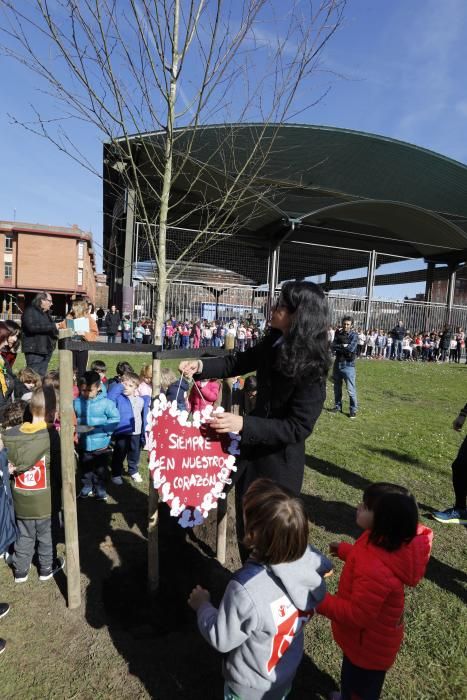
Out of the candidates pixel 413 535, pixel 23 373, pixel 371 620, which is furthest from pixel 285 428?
pixel 23 373

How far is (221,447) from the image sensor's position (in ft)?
7.90

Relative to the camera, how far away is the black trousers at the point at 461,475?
4051mm

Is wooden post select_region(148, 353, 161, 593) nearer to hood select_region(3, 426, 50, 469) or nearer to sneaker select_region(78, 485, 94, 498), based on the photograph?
hood select_region(3, 426, 50, 469)

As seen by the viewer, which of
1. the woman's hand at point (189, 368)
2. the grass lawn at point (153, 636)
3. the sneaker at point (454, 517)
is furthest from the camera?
the sneaker at point (454, 517)

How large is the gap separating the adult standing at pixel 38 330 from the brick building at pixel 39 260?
3940 cm

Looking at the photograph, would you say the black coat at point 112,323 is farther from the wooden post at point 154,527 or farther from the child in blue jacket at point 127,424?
the wooden post at point 154,527

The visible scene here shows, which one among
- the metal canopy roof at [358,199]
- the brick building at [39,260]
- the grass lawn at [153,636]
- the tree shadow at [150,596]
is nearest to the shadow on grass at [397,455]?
the grass lawn at [153,636]

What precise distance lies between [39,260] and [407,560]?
48303mm

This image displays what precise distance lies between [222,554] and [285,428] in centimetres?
188

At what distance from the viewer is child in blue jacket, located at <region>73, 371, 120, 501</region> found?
4129 millimetres

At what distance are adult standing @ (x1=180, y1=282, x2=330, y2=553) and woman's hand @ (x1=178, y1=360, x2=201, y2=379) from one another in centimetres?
41

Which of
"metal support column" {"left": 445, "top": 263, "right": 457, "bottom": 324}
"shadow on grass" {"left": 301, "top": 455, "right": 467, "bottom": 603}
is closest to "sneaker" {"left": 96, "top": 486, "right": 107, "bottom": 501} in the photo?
"shadow on grass" {"left": 301, "top": 455, "right": 467, "bottom": 603}

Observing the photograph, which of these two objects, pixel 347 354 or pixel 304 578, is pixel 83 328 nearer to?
pixel 304 578

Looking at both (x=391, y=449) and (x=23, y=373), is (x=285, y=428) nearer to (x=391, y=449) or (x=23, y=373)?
(x=23, y=373)
